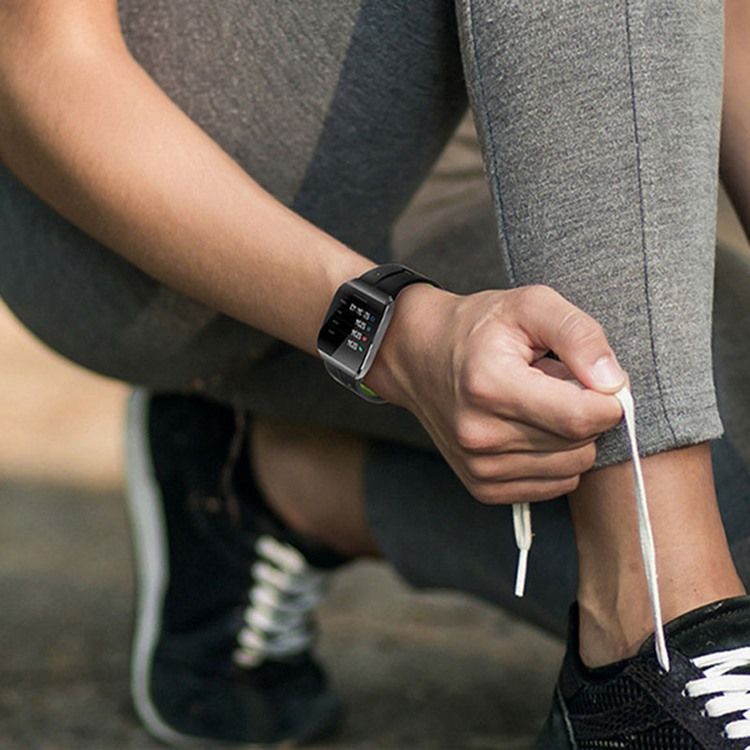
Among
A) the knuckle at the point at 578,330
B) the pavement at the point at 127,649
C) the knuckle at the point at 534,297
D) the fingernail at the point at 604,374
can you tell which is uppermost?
the knuckle at the point at 534,297

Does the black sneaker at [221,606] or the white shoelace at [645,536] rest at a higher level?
the white shoelace at [645,536]

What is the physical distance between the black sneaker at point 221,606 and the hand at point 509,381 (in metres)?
0.54

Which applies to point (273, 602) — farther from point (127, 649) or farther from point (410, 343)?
point (410, 343)

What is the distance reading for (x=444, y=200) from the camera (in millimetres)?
1166

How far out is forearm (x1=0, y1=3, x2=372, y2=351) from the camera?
2.60ft

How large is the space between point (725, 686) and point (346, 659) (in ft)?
2.42

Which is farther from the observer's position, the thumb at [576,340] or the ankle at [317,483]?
the ankle at [317,483]

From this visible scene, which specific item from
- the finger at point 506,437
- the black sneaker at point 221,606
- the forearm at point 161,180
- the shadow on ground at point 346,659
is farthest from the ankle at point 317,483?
the finger at point 506,437

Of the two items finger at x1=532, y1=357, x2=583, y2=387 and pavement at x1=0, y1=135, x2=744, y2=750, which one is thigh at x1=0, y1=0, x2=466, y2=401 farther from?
pavement at x1=0, y1=135, x2=744, y2=750

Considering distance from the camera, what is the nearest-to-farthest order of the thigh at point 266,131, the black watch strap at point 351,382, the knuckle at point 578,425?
1. the knuckle at point 578,425
2. the black watch strap at point 351,382
3. the thigh at point 266,131

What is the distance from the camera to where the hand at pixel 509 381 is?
0.67m

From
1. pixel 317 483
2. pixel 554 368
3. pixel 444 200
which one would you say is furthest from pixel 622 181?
pixel 317 483

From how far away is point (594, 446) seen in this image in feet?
2.38

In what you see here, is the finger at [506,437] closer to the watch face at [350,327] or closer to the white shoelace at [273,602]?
the watch face at [350,327]
